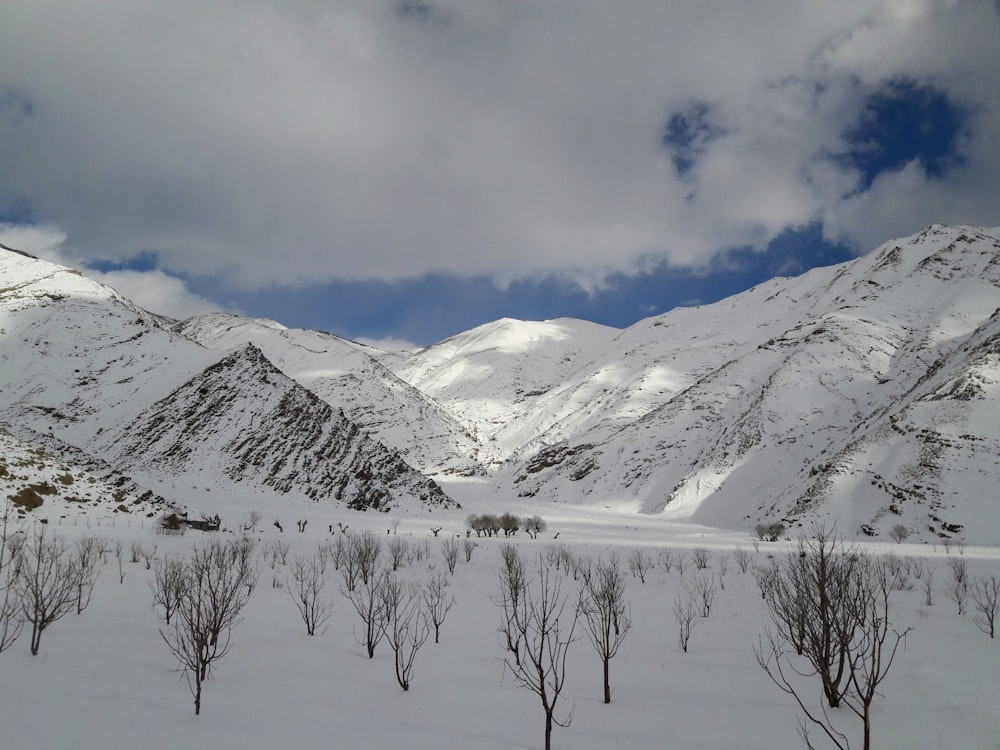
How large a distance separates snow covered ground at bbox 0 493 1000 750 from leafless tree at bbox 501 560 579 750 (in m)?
0.36

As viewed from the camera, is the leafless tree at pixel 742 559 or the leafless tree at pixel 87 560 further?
the leafless tree at pixel 742 559

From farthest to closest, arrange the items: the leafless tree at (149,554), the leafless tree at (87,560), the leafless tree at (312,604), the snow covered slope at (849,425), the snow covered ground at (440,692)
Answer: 1. the snow covered slope at (849,425)
2. the leafless tree at (149,554)
3. the leafless tree at (87,560)
4. the leafless tree at (312,604)
5. the snow covered ground at (440,692)

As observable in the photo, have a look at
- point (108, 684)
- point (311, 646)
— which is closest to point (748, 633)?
point (311, 646)

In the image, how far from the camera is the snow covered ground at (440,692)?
23.3ft

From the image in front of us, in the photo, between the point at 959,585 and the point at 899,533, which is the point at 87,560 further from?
the point at 899,533

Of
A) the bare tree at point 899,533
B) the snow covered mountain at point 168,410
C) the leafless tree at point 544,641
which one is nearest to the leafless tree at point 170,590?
the leafless tree at point 544,641

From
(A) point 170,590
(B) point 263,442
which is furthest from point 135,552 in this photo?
(B) point 263,442

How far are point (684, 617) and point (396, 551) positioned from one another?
44.9 feet

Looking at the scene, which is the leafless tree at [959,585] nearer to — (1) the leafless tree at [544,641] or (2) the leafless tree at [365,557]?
(1) the leafless tree at [544,641]

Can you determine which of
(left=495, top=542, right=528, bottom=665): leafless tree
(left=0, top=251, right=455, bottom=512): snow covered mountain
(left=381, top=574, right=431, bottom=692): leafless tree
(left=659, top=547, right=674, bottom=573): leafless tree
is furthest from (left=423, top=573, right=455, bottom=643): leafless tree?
(left=0, top=251, right=455, bottom=512): snow covered mountain

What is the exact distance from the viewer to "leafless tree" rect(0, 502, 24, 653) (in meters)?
9.31

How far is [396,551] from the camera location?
23.9 m

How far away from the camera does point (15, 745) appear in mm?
6020

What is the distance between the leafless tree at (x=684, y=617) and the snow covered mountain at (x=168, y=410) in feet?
116
